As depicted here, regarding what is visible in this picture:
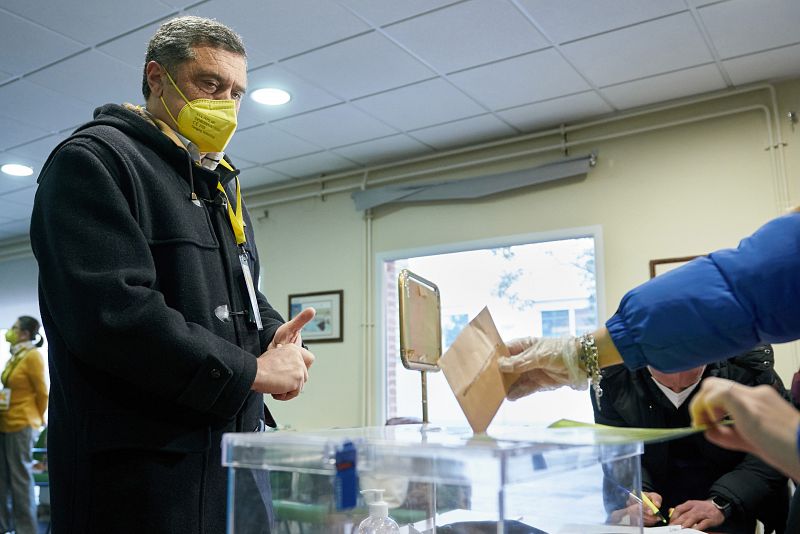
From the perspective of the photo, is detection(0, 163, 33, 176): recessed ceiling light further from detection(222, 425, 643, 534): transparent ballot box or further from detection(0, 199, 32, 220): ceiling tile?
detection(222, 425, 643, 534): transparent ballot box

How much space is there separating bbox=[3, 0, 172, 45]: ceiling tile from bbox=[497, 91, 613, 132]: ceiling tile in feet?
6.61

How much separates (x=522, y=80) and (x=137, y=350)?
2981 mm

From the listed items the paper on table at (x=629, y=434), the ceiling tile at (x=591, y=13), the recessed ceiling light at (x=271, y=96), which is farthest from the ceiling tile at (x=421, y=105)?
the paper on table at (x=629, y=434)

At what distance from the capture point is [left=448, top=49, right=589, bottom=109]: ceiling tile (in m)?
3.41

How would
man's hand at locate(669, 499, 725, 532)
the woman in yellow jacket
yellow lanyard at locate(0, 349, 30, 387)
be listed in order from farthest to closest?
yellow lanyard at locate(0, 349, 30, 387) → the woman in yellow jacket → man's hand at locate(669, 499, 725, 532)

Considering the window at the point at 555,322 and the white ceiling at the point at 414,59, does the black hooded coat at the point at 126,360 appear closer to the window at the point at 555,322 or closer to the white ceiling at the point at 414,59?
the white ceiling at the point at 414,59

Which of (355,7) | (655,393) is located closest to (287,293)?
(355,7)

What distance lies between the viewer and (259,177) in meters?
5.33

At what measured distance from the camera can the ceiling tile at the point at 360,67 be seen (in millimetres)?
3252

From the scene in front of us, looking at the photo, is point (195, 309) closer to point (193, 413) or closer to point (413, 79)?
point (193, 413)

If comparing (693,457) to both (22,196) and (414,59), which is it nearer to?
(414,59)

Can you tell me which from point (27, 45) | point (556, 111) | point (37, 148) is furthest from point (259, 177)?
point (556, 111)

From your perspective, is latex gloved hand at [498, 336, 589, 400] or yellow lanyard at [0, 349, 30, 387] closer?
latex gloved hand at [498, 336, 589, 400]

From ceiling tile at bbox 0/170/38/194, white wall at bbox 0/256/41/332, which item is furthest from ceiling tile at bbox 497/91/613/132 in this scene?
white wall at bbox 0/256/41/332
